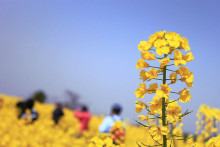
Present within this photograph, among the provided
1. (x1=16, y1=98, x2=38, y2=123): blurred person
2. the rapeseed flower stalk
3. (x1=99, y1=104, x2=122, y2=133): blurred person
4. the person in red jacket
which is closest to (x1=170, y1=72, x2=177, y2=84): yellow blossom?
the rapeseed flower stalk

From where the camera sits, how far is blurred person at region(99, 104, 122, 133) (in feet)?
16.3

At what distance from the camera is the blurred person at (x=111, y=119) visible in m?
4.97

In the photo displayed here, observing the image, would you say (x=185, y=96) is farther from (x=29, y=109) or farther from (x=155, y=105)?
(x=29, y=109)

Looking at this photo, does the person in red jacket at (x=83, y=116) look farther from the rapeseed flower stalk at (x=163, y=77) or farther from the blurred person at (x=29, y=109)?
the rapeseed flower stalk at (x=163, y=77)

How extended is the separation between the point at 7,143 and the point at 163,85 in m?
5.84

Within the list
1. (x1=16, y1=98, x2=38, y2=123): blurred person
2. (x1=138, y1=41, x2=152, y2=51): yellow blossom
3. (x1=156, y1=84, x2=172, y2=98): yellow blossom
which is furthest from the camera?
(x1=16, y1=98, x2=38, y2=123): blurred person

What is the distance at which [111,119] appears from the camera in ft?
17.1

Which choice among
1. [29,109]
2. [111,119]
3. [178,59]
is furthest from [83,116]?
[178,59]

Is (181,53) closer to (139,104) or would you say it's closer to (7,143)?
(139,104)

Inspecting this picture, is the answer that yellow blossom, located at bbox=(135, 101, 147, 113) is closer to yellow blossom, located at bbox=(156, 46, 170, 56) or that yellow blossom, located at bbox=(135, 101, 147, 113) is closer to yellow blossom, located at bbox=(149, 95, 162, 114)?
yellow blossom, located at bbox=(149, 95, 162, 114)

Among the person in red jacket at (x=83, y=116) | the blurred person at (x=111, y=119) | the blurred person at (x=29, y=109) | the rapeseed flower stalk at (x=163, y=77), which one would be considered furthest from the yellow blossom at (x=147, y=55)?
the person in red jacket at (x=83, y=116)

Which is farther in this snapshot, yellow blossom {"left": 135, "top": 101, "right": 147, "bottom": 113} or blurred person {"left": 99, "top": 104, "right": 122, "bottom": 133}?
blurred person {"left": 99, "top": 104, "right": 122, "bottom": 133}

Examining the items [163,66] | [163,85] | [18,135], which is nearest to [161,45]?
[163,66]

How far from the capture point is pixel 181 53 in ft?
4.82
